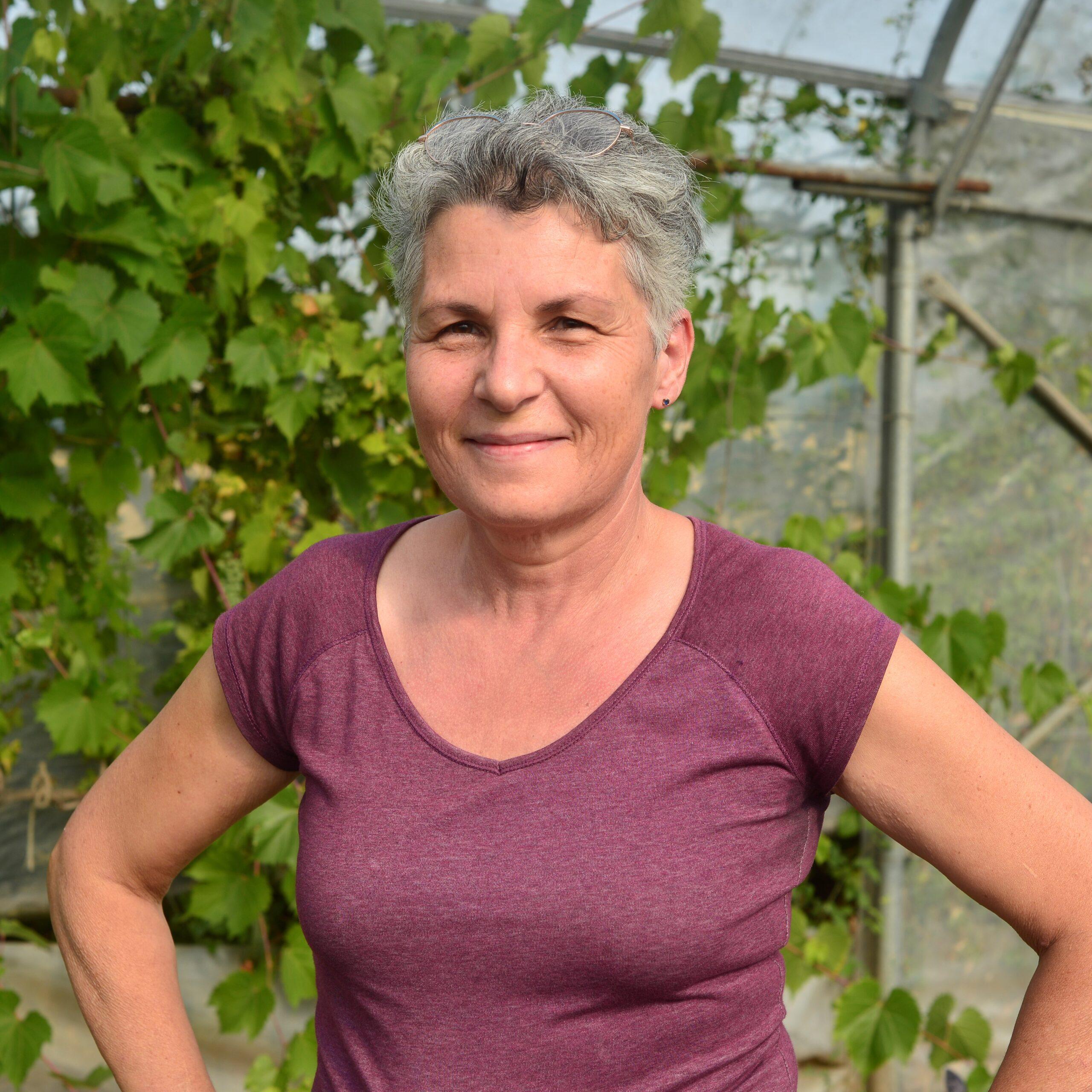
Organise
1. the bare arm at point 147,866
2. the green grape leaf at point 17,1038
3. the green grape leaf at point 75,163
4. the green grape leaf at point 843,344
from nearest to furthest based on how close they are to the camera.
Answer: the bare arm at point 147,866, the green grape leaf at point 75,163, the green grape leaf at point 17,1038, the green grape leaf at point 843,344

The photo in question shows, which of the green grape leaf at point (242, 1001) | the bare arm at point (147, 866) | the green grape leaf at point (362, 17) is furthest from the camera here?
the green grape leaf at point (242, 1001)

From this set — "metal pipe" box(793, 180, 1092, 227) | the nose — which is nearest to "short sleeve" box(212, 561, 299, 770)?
the nose

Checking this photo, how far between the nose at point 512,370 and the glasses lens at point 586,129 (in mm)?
185

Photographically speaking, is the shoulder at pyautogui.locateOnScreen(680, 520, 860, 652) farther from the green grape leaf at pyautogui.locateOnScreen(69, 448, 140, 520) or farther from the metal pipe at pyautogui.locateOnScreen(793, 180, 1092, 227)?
the metal pipe at pyautogui.locateOnScreen(793, 180, 1092, 227)

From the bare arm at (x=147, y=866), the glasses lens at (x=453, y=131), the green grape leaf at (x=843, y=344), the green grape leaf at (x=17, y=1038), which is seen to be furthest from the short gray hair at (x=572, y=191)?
→ the green grape leaf at (x=17, y=1038)

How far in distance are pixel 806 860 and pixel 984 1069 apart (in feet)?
4.81

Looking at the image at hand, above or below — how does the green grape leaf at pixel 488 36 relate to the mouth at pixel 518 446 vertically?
above

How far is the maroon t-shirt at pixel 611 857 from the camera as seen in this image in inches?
39.4

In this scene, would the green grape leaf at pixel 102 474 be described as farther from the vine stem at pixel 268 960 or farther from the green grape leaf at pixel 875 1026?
the green grape leaf at pixel 875 1026

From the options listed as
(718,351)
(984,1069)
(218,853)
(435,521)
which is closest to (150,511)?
(218,853)

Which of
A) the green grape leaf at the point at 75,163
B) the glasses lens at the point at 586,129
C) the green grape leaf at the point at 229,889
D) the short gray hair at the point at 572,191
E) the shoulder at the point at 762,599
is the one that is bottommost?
the green grape leaf at the point at 229,889

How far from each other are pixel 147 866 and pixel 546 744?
580mm

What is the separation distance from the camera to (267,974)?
2.27 meters

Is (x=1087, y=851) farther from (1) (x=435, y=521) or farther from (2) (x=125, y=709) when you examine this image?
(2) (x=125, y=709)
